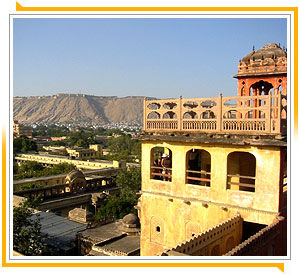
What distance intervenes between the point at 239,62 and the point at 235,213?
6.42 meters

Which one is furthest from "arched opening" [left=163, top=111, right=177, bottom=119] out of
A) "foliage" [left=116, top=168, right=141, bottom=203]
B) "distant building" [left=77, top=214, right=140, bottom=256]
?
"foliage" [left=116, top=168, right=141, bottom=203]

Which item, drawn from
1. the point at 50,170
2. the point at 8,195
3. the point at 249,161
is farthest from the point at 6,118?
the point at 50,170

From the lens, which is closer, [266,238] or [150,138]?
[266,238]

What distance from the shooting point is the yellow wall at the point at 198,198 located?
1031 cm

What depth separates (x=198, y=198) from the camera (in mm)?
11703

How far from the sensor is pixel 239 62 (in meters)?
14.4

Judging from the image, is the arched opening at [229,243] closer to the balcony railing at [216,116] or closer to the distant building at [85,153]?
the balcony railing at [216,116]

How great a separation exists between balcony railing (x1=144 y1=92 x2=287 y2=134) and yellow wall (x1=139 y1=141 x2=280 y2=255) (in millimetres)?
565

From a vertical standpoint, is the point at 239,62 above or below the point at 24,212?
above

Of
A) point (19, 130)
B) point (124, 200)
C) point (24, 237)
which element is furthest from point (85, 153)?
point (24, 237)

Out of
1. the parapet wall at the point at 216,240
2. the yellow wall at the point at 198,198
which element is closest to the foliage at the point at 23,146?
the yellow wall at the point at 198,198

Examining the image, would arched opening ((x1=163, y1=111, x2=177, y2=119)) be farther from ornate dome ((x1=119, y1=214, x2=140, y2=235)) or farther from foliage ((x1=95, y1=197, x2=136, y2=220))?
foliage ((x1=95, y1=197, x2=136, y2=220))
